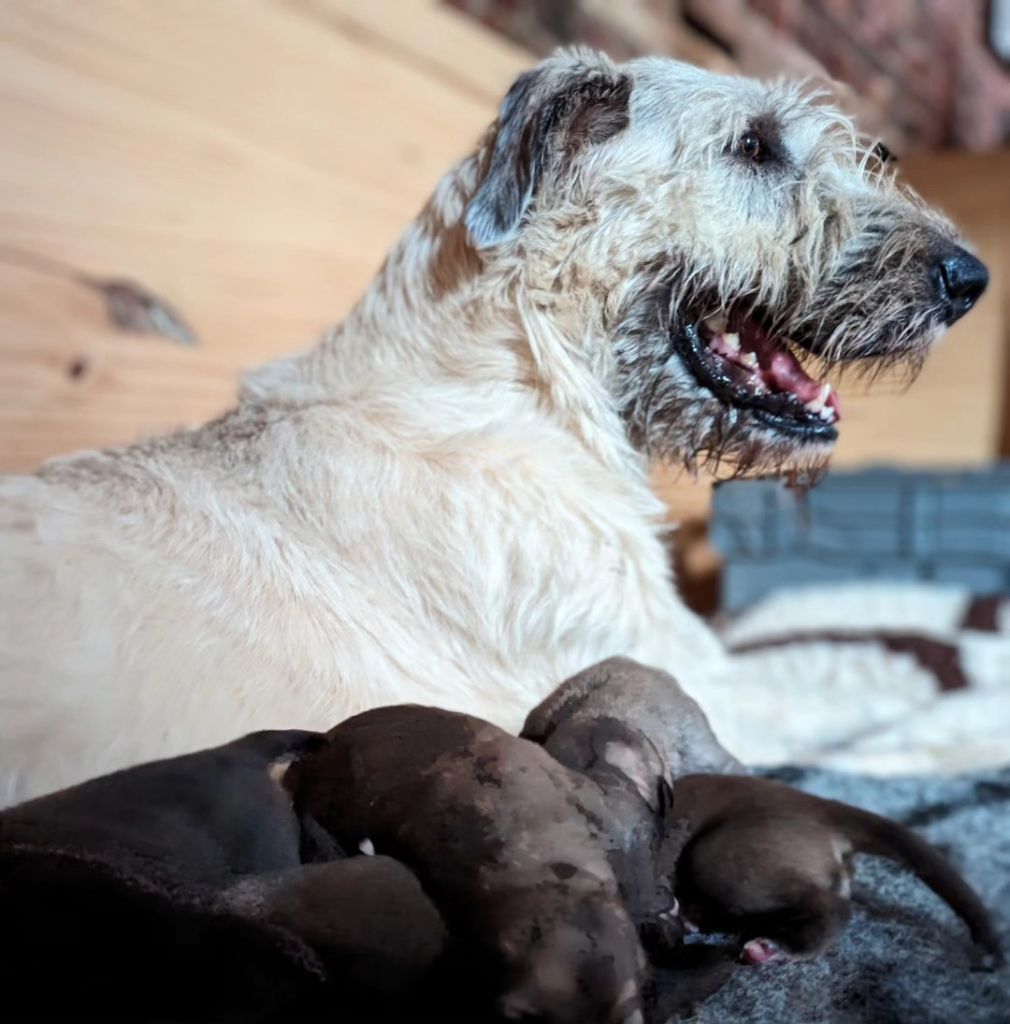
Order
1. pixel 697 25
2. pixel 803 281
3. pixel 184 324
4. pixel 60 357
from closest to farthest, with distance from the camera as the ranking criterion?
pixel 803 281
pixel 60 357
pixel 184 324
pixel 697 25

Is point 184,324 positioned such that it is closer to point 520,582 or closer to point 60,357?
point 60,357

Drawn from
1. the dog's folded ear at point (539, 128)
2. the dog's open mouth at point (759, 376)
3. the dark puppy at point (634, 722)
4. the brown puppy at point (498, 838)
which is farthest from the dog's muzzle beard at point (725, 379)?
the brown puppy at point (498, 838)

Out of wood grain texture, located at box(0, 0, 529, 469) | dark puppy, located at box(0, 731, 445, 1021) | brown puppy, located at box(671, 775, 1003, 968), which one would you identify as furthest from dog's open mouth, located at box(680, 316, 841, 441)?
wood grain texture, located at box(0, 0, 529, 469)

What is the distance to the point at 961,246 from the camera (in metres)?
1.16

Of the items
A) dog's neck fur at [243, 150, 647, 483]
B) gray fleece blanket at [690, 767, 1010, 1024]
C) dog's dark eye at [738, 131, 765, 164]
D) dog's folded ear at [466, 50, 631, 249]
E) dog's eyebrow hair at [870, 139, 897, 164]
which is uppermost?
dog's eyebrow hair at [870, 139, 897, 164]

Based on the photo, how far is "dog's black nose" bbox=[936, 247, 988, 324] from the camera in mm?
1104

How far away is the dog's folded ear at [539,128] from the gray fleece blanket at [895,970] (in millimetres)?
731

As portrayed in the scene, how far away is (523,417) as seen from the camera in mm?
1122

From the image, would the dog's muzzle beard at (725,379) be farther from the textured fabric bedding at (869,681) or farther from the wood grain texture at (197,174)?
the wood grain texture at (197,174)

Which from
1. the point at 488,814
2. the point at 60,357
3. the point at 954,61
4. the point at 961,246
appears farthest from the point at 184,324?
the point at 954,61

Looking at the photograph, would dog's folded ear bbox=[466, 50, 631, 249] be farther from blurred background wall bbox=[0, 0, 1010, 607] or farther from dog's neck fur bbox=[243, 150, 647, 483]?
blurred background wall bbox=[0, 0, 1010, 607]

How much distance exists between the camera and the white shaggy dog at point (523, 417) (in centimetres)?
95

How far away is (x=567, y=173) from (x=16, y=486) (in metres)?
0.65

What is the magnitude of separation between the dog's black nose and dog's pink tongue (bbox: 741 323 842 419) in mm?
155
